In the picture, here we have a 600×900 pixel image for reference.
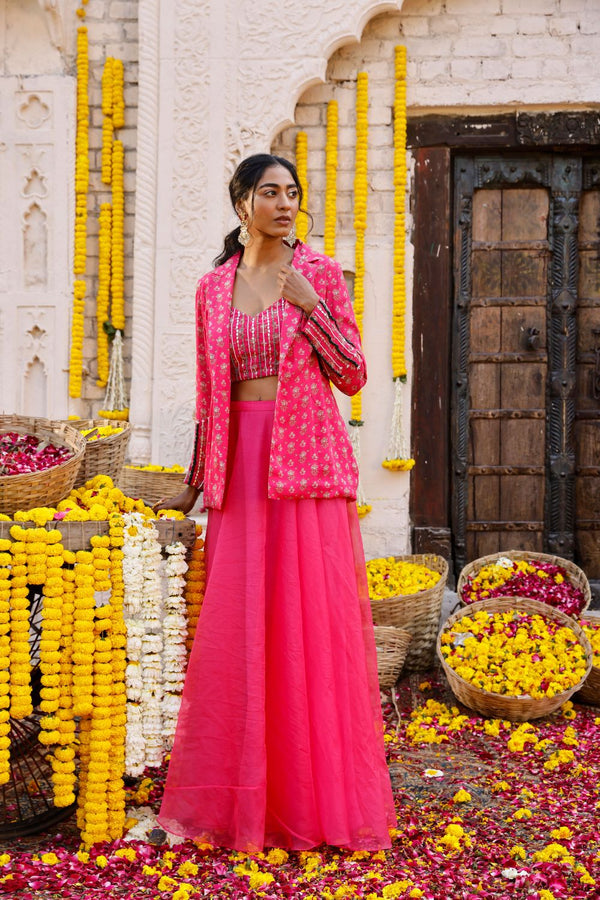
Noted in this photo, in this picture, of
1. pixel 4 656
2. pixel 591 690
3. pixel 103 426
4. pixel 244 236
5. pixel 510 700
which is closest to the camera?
pixel 4 656

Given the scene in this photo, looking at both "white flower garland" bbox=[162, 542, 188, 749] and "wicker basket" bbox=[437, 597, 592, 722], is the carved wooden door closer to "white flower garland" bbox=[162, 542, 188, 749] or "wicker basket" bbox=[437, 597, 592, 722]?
"wicker basket" bbox=[437, 597, 592, 722]

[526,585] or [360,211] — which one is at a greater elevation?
[360,211]

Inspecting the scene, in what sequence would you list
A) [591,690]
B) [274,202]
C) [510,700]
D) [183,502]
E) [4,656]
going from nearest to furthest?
[4,656]
[274,202]
[183,502]
[510,700]
[591,690]

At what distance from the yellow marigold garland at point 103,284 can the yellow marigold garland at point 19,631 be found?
3.13 metres

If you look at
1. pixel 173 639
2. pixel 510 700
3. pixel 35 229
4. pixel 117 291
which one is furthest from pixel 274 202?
pixel 35 229

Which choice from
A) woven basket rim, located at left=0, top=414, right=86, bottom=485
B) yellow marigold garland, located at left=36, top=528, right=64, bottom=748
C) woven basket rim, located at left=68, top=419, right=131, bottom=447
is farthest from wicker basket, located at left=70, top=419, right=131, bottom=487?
yellow marigold garland, located at left=36, top=528, right=64, bottom=748

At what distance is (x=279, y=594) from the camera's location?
2783mm

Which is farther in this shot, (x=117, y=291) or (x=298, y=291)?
(x=117, y=291)

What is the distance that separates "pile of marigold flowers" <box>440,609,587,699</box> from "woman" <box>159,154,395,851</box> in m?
1.46

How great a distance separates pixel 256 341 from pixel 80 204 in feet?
11.0

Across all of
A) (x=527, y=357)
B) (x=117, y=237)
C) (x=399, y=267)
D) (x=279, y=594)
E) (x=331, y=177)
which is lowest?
(x=279, y=594)

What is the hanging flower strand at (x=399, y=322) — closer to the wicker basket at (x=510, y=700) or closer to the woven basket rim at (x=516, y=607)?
the woven basket rim at (x=516, y=607)

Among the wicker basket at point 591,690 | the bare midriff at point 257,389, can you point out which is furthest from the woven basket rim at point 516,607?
the bare midriff at point 257,389

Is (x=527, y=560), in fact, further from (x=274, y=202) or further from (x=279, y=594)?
(x=274, y=202)
